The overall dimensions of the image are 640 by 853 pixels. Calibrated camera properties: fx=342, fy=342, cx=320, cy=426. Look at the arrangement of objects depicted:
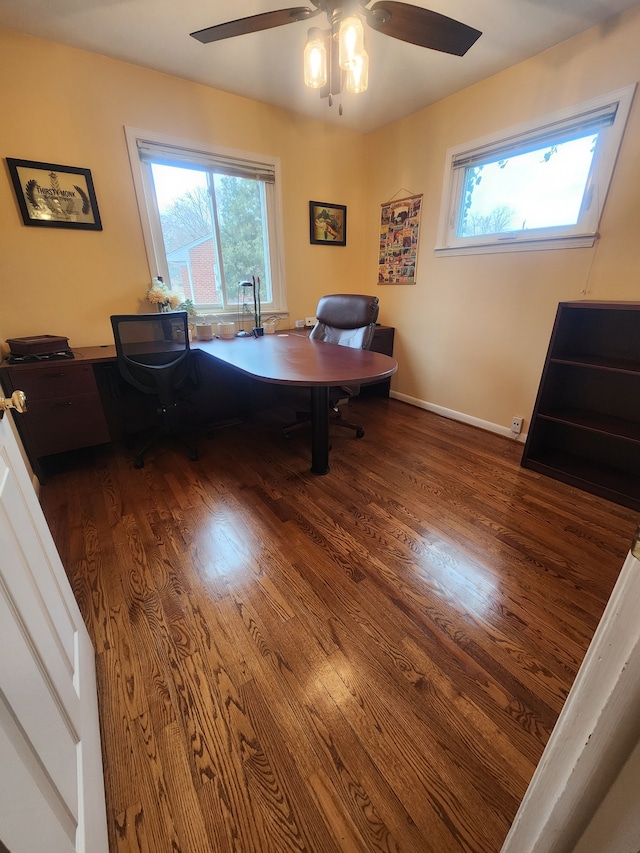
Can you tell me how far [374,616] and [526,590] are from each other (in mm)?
675

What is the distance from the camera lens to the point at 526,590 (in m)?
1.46

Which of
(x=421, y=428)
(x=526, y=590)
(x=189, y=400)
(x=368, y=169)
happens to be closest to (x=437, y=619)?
(x=526, y=590)

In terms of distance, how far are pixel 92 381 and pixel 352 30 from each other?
230cm

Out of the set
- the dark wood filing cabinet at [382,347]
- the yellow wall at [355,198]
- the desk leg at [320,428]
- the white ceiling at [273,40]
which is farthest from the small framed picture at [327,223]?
the desk leg at [320,428]

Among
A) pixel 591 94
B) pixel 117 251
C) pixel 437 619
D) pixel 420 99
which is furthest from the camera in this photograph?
pixel 420 99

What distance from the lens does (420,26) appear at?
149 cm

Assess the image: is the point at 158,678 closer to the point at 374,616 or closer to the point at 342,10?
the point at 374,616

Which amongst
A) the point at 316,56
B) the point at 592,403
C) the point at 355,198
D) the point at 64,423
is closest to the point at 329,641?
the point at 64,423

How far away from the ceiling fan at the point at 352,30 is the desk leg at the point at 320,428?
153 cm

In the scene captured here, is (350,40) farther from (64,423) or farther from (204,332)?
(64,423)

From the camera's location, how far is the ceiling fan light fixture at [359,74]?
5.02 ft

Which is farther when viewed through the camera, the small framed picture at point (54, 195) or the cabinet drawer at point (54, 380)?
the small framed picture at point (54, 195)

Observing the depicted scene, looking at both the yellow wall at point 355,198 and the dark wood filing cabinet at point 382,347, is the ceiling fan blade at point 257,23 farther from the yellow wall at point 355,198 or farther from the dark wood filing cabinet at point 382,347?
the dark wood filing cabinet at point 382,347

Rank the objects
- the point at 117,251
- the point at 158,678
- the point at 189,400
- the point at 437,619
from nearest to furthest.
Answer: the point at 158,678 < the point at 437,619 < the point at 117,251 < the point at 189,400
